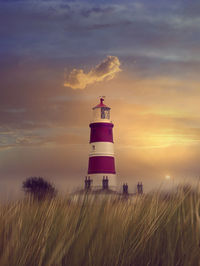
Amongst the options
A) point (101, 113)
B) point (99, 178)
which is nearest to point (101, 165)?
point (99, 178)

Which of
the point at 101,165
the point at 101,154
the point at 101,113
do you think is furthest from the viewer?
the point at 101,113

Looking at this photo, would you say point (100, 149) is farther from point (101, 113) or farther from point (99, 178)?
point (101, 113)

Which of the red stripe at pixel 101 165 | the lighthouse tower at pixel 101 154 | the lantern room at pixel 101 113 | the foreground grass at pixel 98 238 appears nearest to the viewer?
the foreground grass at pixel 98 238

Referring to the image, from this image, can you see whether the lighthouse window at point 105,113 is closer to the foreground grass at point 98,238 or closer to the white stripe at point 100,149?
the white stripe at point 100,149

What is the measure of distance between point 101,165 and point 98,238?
2521 cm

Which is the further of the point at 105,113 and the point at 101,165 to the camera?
the point at 105,113

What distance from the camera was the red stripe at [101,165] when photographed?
88.2 feet

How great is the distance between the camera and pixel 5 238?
200cm

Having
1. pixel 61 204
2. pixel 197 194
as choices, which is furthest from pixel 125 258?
pixel 197 194

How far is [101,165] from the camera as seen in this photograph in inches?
1071

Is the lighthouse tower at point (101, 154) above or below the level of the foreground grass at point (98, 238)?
above

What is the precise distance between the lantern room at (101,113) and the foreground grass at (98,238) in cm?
2709

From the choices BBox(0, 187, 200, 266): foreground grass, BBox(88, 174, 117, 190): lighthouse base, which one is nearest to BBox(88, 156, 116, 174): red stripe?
BBox(88, 174, 117, 190): lighthouse base

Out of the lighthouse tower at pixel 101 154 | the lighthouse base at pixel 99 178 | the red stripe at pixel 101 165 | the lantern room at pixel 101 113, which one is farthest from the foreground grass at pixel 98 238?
the lantern room at pixel 101 113
